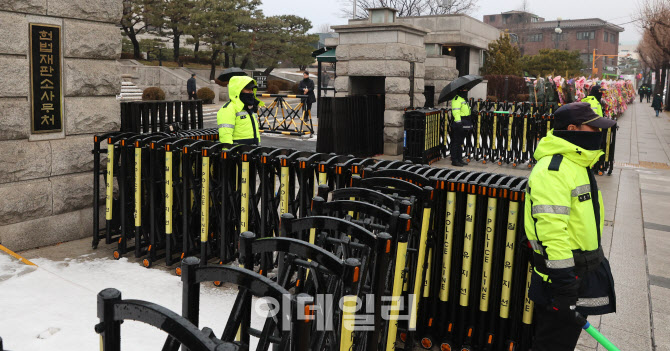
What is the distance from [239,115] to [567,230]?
5.02m

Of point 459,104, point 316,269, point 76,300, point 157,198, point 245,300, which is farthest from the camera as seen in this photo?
point 459,104

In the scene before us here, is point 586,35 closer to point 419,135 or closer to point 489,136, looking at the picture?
point 489,136

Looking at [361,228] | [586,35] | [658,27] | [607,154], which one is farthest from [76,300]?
[586,35]

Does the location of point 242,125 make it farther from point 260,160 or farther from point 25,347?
point 25,347

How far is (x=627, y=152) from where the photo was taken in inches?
736

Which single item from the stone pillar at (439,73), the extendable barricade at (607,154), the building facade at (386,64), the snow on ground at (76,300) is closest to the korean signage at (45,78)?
the snow on ground at (76,300)

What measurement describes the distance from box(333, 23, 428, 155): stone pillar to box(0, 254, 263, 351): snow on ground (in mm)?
9946

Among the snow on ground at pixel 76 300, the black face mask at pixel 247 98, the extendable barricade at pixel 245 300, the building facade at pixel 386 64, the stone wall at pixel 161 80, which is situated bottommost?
the snow on ground at pixel 76 300

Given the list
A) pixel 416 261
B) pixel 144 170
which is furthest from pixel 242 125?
pixel 416 261

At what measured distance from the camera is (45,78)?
6.66m

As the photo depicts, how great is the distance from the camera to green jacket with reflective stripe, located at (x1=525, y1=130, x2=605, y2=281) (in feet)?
11.5

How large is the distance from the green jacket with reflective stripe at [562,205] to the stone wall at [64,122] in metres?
5.58

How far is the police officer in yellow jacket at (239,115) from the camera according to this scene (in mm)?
7398

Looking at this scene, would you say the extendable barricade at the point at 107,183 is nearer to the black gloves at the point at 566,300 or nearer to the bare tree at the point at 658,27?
the black gloves at the point at 566,300
